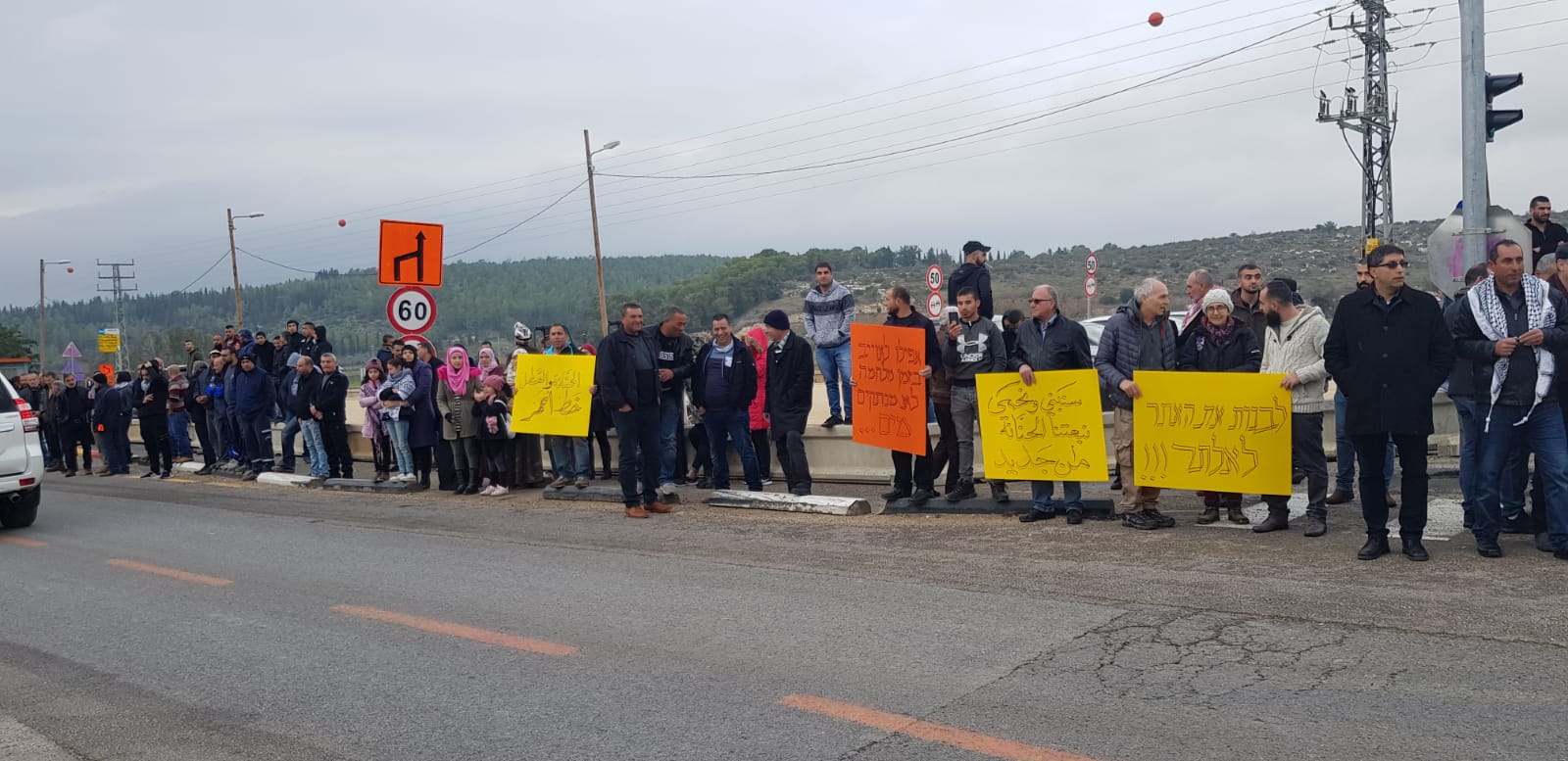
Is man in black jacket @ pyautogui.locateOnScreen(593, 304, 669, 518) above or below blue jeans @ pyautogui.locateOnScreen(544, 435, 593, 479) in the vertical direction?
above

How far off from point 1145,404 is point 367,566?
21.5 ft

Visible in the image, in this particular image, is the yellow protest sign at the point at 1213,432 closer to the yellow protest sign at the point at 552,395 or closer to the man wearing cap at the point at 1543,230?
the man wearing cap at the point at 1543,230

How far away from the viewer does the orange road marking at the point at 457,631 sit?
6.84 metres

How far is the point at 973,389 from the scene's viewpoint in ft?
36.4

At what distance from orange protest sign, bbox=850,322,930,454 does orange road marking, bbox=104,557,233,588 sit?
5.88m

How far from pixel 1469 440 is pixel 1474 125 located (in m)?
4.36

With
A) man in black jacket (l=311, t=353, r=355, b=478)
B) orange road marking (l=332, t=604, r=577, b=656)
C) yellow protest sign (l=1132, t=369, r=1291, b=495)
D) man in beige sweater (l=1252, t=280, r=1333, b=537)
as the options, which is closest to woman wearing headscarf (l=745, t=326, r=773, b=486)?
yellow protest sign (l=1132, t=369, r=1291, b=495)

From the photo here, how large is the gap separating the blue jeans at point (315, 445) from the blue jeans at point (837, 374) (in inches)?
315

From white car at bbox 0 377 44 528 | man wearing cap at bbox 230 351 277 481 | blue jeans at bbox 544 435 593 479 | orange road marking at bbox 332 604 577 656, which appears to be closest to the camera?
orange road marking at bbox 332 604 577 656

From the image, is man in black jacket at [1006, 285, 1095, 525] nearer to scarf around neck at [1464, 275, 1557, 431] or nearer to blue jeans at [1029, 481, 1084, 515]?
blue jeans at [1029, 481, 1084, 515]

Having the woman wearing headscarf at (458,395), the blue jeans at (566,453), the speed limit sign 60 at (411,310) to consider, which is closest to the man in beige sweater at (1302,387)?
the blue jeans at (566,453)

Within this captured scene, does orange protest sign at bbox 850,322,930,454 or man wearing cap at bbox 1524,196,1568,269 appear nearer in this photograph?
orange protest sign at bbox 850,322,930,454

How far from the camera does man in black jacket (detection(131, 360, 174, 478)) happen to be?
69.8 ft

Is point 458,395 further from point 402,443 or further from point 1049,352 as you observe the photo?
point 1049,352
